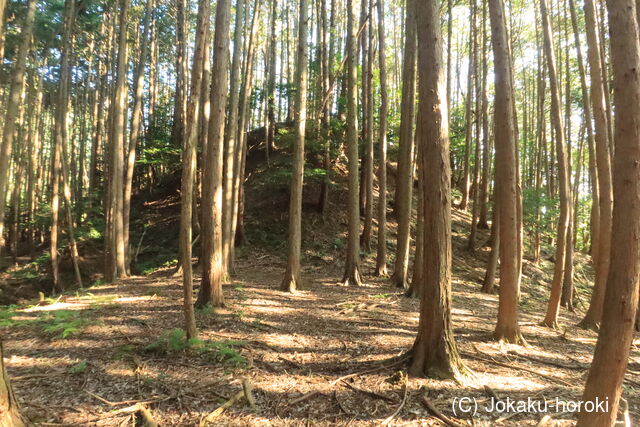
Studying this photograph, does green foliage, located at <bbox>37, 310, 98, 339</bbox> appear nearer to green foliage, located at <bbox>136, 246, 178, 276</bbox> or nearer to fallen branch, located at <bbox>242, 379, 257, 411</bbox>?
fallen branch, located at <bbox>242, 379, 257, 411</bbox>

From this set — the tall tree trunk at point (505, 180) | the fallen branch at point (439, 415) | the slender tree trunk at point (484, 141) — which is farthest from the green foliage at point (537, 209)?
the fallen branch at point (439, 415)

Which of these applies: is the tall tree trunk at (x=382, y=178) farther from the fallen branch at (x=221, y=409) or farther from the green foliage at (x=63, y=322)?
the fallen branch at (x=221, y=409)

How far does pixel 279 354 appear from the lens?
5617 mm

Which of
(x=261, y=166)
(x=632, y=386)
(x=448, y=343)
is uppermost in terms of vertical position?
(x=261, y=166)

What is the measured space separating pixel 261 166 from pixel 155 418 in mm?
17574

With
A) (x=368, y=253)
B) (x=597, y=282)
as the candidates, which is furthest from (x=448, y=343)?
(x=368, y=253)

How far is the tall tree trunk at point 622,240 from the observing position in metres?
2.98

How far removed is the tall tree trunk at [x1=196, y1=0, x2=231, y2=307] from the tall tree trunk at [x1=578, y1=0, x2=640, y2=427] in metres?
6.31

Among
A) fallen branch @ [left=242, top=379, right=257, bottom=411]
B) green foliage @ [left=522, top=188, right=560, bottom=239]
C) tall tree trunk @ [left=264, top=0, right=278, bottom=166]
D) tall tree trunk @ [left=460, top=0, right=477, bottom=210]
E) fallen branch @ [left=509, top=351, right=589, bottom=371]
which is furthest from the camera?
tall tree trunk @ [left=264, top=0, right=278, bottom=166]

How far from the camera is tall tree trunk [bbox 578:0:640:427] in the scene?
2.98 meters

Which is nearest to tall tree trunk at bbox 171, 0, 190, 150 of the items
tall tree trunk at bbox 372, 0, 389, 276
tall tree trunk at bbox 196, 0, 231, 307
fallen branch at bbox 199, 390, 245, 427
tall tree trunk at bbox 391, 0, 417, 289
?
→ tall tree trunk at bbox 372, 0, 389, 276

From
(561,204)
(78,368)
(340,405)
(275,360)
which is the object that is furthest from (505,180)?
(78,368)

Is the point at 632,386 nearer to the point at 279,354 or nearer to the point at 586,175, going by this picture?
the point at 279,354

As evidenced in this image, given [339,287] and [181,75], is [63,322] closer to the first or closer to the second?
[339,287]
